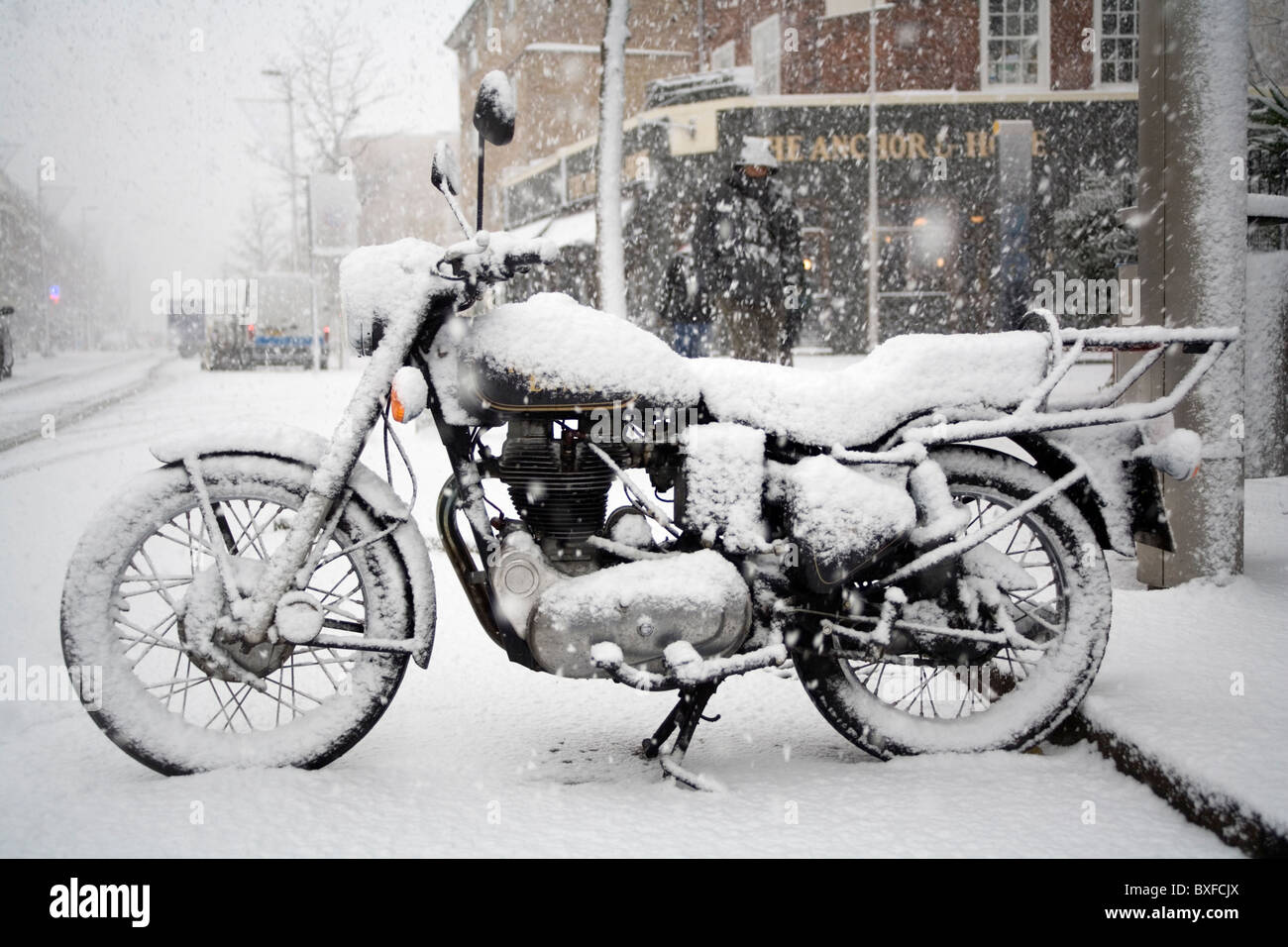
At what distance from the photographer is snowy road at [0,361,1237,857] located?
2238mm

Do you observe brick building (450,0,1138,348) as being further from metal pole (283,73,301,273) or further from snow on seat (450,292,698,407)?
snow on seat (450,292,698,407)

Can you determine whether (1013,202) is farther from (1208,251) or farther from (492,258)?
(492,258)

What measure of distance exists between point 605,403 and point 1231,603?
2469 millimetres

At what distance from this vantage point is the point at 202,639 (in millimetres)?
2533

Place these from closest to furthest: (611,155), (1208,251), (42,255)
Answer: (1208,251) < (611,155) < (42,255)

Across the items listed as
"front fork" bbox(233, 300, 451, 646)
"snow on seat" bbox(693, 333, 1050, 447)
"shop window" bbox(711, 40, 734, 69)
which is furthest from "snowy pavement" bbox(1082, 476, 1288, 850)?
"shop window" bbox(711, 40, 734, 69)

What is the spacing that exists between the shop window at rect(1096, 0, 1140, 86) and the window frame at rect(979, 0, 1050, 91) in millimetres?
998

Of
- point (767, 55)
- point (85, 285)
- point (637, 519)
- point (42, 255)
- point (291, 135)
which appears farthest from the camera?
point (85, 285)

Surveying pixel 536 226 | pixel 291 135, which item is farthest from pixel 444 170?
pixel 291 135

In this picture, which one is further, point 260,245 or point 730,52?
point 260,245

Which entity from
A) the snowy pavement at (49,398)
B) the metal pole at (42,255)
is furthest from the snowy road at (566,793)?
the metal pole at (42,255)

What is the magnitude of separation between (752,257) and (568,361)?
7.36 m

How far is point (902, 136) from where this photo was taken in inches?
871
